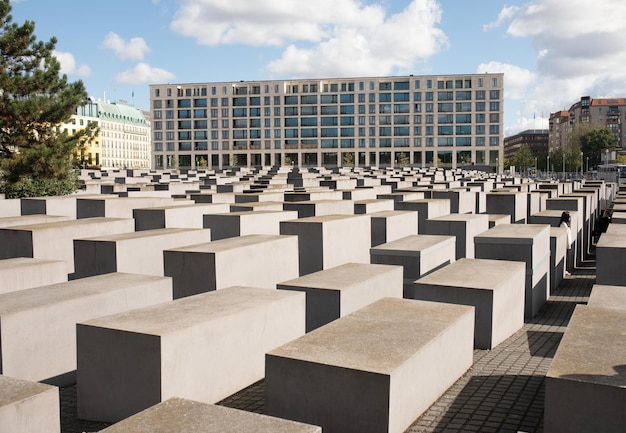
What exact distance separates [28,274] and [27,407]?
5335mm

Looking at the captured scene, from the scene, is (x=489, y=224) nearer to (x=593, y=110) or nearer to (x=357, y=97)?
(x=357, y=97)

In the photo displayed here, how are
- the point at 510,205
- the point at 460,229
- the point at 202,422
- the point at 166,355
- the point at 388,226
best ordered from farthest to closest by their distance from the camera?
1. the point at 510,205
2. the point at 388,226
3. the point at 460,229
4. the point at 166,355
5. the point at 202,422

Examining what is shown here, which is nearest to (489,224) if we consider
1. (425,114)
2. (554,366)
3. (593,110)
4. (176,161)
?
(554,366)

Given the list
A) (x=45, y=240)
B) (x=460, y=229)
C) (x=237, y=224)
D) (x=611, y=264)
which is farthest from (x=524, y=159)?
(x=45, y=240)

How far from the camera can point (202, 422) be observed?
4629 millimetres

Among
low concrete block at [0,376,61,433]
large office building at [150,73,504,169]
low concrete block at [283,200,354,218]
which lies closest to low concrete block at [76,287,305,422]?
low concrete block at [0,376,61,433]

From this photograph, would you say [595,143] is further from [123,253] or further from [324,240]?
[123,253]

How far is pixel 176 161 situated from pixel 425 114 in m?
37.5

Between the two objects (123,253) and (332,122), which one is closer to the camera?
(123,253)

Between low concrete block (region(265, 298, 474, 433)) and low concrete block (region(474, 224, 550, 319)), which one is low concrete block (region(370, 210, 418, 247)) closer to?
low concrete block (region(474, 224, 550, 319))

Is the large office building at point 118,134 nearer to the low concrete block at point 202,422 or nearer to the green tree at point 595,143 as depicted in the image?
the green tree at point 595,143

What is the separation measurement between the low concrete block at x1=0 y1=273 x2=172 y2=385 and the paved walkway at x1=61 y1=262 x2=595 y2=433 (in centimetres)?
41

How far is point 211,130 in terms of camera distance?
99.4 metres

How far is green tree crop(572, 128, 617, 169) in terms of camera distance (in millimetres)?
107438
